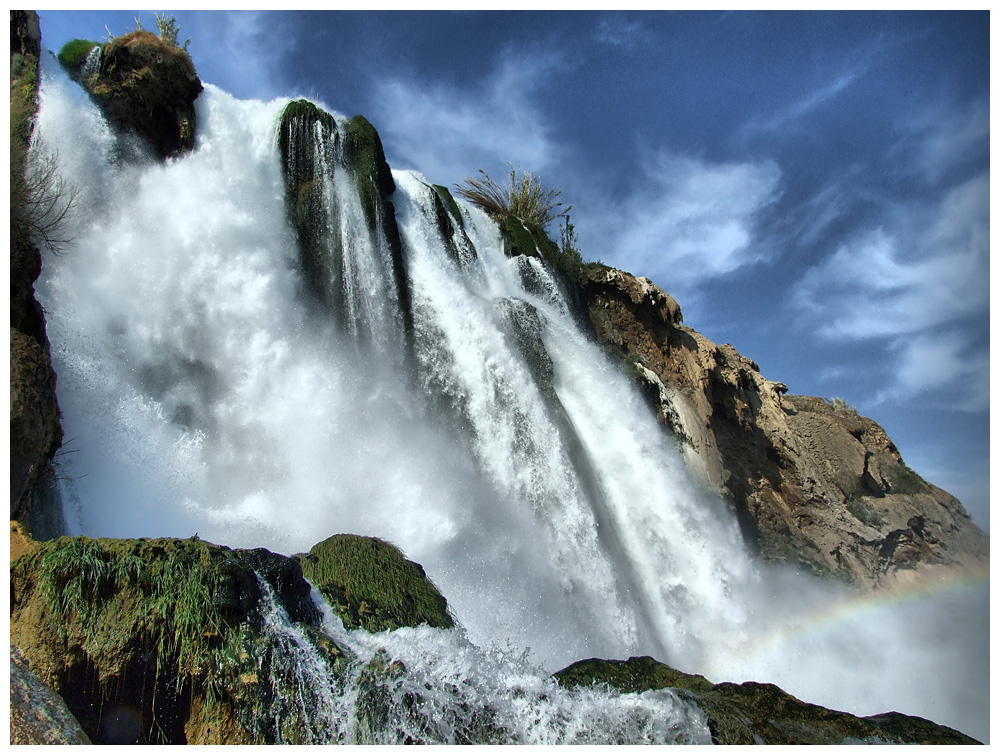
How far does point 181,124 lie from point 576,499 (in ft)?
26.8

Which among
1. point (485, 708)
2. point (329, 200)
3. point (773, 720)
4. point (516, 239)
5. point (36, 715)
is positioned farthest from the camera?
point (516, 239)

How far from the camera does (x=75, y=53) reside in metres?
8.38

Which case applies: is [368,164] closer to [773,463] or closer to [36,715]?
[36,715]

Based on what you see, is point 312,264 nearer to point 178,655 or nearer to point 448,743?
point 178,655

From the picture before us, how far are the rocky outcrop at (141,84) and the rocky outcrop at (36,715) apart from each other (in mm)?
7922

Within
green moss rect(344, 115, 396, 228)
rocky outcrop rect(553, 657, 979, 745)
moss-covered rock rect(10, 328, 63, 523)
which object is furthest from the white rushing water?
rocky outcrop rect(553, 657, 979, 745)

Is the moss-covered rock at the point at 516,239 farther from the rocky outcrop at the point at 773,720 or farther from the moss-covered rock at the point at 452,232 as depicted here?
the rocky outcrop at the point at 773,720

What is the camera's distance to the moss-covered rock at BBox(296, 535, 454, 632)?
3928 mm

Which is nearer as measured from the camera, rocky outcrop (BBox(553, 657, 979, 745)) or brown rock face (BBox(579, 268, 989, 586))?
rocky outcrop (BBox(553, 657, 979, 745))

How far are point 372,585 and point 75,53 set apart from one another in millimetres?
9201

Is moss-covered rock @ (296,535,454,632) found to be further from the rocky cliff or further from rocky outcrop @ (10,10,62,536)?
rocky outcrop @ (10,10,62,536)

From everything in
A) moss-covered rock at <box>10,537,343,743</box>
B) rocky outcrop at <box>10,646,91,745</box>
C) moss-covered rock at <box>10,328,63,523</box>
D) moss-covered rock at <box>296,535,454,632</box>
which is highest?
moss-covered rock at <box>10,328,63,523</box>

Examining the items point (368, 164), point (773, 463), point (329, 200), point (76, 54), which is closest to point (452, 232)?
point (368, 164)

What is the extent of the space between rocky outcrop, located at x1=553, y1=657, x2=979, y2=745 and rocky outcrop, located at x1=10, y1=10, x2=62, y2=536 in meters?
4.37
